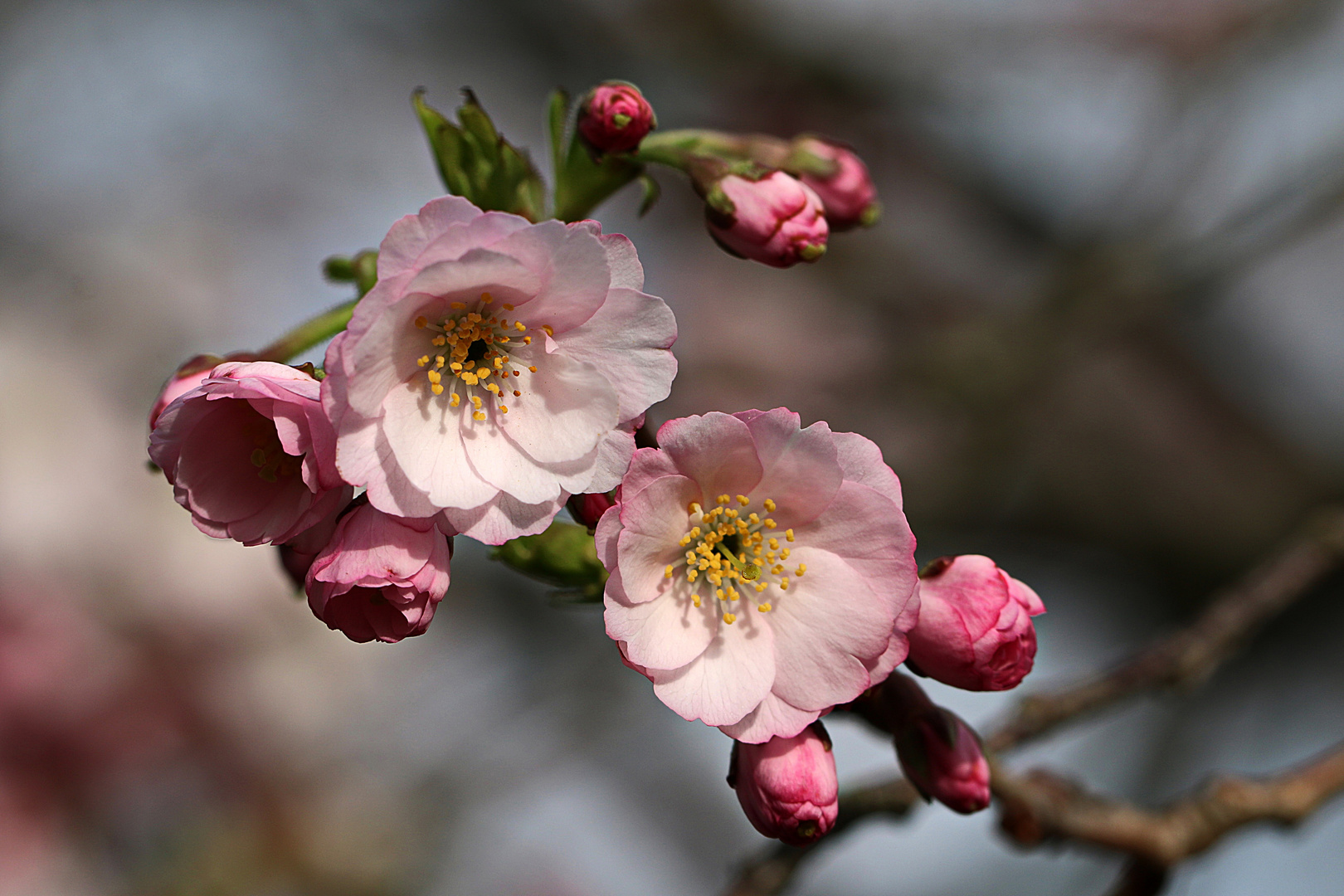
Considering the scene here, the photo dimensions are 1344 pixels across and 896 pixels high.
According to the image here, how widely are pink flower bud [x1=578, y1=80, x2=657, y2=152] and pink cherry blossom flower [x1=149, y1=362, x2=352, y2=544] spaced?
19.0 inches

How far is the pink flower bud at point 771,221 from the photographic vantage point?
1.18 m

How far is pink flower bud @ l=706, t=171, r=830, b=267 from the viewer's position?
3.87ft

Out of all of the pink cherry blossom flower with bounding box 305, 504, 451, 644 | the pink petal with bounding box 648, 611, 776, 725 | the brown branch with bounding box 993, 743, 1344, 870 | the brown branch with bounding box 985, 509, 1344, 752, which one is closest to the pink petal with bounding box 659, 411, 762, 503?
the pink petal with bounding box 648, 611, 776, 725

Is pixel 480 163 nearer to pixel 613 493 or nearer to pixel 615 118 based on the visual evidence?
pixel 615 118

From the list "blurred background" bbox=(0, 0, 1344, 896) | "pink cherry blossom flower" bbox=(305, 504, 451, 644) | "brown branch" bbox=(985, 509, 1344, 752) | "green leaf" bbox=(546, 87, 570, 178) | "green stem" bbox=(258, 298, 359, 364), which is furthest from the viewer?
"blurred background" bbox=(0, 0, 1344, 896)

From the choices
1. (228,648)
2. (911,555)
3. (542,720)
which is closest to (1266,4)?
(542,720)

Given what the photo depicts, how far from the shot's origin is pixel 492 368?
118 centimetres

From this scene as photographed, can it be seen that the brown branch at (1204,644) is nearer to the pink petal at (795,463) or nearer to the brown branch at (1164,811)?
the brown branch at (1164,811)

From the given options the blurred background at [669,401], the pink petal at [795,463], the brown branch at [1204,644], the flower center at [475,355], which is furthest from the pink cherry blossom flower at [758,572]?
the blurred background at [669,401]

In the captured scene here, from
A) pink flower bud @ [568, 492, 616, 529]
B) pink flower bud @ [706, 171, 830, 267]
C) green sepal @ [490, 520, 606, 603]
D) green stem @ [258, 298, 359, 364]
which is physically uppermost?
pink flower bud @ [706, 171, 830, 267]

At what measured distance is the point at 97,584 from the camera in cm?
557

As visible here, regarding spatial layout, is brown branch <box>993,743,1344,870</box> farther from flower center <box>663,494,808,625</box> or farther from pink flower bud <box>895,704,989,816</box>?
flower center <box>663,494,808,625</box>

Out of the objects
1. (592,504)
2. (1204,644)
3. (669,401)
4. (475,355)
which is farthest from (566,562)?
(669,401)

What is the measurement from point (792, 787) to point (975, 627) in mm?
255
